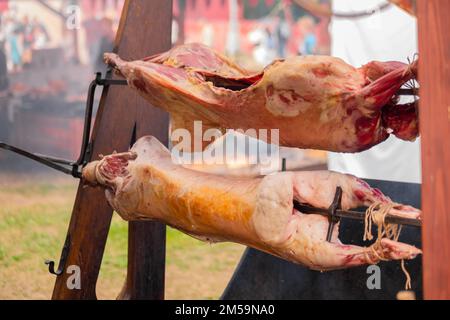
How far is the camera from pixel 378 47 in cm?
561

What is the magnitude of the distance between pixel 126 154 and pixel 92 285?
0.67m

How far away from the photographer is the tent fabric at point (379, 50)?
17.7 ft

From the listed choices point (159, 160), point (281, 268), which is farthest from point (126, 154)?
point (281, 268)

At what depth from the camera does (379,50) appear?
5605 millimetres

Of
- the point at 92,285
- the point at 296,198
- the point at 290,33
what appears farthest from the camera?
the point at 290,33

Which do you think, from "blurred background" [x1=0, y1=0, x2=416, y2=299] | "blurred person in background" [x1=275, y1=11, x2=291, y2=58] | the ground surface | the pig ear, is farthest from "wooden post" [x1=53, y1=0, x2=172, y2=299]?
"blurred person in background" [x1=275, y1=11, x2=291, y2=58]

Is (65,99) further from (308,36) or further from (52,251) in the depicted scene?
(308,36)

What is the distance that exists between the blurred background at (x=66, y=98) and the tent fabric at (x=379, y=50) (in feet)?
0.74

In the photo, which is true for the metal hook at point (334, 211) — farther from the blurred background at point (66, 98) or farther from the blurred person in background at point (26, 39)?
the blurred person in background at point (26, 39)

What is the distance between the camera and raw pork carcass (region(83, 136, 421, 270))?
78.1 inches

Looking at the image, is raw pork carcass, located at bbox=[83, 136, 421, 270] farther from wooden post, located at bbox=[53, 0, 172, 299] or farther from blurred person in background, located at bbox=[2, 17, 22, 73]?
blurred person in background, located at bbox=[2, 17, 22, 73]

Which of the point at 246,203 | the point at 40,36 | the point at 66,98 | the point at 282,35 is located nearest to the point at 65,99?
the point at 66,98

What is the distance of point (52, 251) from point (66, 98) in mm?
2948

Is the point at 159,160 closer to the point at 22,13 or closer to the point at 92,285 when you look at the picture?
the point at 92,285
